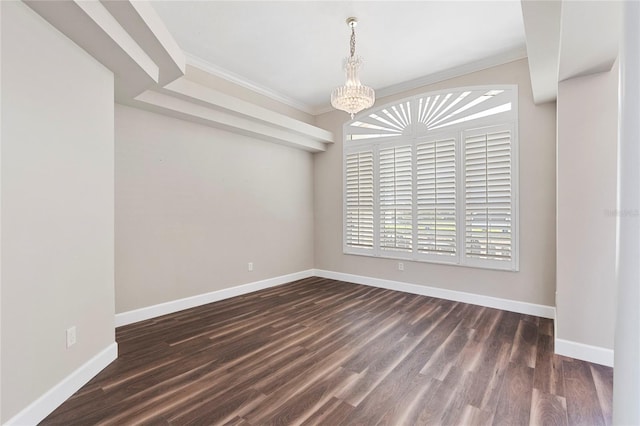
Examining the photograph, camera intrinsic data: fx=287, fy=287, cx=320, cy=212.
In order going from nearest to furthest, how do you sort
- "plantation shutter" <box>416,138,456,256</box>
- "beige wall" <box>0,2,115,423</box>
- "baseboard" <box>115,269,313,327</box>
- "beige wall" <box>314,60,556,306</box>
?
"beige wall" <box>0,2,115,423</box>
"baseboard" <box>115,269,313,327</box>
"beige wall" <box>314,60,556,306</box>
"plantation shutter" <box>416,138,456,256</box>

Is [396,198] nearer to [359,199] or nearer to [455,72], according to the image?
[359,199]

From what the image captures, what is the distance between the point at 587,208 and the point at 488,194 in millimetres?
1357

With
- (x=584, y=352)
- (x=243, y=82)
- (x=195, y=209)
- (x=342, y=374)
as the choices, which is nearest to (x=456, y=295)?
(x=584, y=352)

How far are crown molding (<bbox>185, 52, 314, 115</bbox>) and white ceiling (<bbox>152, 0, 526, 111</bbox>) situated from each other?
0.8 inches

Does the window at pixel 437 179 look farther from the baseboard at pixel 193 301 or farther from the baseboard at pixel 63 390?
the baseboard at pixel 63 390

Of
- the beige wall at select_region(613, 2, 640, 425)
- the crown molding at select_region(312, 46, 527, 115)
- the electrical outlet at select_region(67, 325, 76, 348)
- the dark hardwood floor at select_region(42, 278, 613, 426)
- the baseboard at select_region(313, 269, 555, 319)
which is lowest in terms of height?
the dark hardwood floor at select_region(42, 278, 613, 426)

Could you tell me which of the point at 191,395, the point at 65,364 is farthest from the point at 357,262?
the point at 65,364

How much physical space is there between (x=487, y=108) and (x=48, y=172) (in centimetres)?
464

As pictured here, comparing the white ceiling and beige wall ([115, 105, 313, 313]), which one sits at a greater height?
the white ceiling

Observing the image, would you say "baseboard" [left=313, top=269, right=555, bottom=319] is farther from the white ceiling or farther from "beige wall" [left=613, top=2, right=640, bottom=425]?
"beige wall" [left=613, top=2, right=640, bottom=425]

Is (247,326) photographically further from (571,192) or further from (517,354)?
(571,192)

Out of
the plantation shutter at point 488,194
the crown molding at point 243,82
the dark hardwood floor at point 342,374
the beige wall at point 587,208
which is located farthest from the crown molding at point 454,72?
the dark hardwood floor at point 342,374

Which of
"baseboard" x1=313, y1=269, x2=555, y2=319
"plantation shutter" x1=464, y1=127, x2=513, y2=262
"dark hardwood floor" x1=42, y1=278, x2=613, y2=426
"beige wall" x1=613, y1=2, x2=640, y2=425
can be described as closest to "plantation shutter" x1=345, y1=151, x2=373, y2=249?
"baseboard" x1=313, y1=269, x2=555, y2=319

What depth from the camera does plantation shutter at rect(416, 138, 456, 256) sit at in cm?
412
